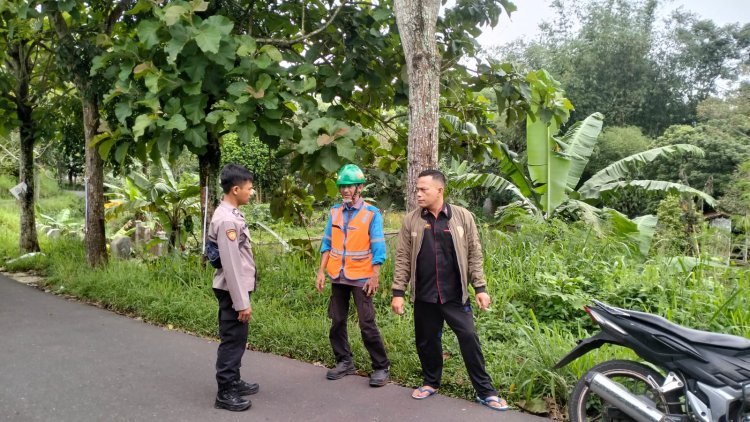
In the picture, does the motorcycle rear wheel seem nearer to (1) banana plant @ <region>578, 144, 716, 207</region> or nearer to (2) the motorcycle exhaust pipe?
(2) the motorcycle exhaust pipe

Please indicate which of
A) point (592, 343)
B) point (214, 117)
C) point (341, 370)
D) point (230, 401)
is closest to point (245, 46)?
point (214, 117)

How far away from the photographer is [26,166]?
35.6 feet

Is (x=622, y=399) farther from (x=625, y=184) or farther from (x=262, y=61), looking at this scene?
(x=625, y=184)

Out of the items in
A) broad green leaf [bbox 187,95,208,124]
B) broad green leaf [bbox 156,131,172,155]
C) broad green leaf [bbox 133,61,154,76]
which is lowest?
broad green leaf [bbox 156,131,172,155]

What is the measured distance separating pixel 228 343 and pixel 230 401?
40 cm

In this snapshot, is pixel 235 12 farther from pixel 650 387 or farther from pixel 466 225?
pixel 650 387

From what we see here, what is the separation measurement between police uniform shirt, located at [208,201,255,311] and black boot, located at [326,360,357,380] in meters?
1.02

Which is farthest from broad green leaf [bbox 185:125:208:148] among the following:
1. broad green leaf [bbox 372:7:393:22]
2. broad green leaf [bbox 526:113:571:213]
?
broad green leaf [bbox 526:113:571:213]

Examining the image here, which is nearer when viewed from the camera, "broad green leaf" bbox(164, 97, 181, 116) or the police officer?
the police officer

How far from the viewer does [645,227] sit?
893 centimetres

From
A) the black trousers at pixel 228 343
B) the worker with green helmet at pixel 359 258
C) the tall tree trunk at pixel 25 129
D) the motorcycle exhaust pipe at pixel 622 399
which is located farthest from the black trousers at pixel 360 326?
the tall tree trunk at pixel 25 129

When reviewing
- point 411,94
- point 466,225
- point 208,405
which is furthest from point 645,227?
point 208,405

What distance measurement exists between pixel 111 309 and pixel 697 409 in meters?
6.44

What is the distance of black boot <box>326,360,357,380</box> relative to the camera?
15.1 feet
